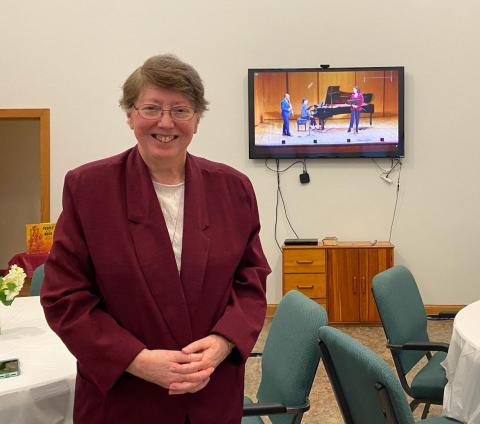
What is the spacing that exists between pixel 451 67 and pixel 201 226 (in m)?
4.77

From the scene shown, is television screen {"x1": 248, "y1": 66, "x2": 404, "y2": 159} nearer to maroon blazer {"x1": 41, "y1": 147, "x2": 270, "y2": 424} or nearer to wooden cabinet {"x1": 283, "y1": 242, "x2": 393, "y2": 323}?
wooden cabinet {"x1": 283, "y1": 242, "x2": 393, "y2": 323}

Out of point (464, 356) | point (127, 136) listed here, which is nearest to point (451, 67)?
point (127, 136)

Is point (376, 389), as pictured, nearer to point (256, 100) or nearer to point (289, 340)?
point (289, 340)

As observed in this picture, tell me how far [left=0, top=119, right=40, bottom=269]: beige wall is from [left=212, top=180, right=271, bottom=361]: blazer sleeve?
25.5ft

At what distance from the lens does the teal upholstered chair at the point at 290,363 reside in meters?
1.82

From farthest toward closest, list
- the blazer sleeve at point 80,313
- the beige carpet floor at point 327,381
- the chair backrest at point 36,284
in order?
the chair backrest at point 36,284 → the beige carpet floor at point 327,381 → the blazer sleeve at point 80,313

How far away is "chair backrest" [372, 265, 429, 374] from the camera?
8.43 ft

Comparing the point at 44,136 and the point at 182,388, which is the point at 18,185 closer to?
the point at 44,136

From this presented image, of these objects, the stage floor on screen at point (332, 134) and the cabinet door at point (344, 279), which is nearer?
the cabinet door at point (344, 279)

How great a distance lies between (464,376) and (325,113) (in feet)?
12.1

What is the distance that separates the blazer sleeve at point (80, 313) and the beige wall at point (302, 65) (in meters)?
4.28

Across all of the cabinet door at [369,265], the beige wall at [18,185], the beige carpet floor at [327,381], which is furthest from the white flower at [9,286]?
the beige wall at [18,185]

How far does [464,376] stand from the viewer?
2.06 metres

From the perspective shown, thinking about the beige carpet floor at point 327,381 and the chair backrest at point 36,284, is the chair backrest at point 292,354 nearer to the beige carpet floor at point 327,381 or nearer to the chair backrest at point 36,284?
the beige carpet floor at point 327,381
